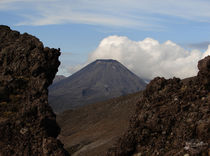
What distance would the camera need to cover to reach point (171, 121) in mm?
10805

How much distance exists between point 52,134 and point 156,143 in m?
3.60

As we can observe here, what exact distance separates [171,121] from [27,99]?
4.90 metres

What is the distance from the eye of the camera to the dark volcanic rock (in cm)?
1141

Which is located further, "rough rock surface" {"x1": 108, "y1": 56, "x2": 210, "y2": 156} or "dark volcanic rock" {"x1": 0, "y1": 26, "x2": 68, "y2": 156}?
"dark volcanic rock" {"x1": 0, "y1": 26, "x2": 68, "y2": 156}

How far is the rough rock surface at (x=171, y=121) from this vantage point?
392 inches

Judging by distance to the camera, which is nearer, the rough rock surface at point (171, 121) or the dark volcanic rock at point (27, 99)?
the rough rock surface at point (171, 121)

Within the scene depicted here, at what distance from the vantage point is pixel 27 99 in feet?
39.8

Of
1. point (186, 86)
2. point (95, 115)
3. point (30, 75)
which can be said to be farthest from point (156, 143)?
point (95, 115)

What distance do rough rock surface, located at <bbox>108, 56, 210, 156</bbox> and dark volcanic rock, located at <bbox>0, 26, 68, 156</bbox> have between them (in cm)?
222

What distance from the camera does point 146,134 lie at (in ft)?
36.1

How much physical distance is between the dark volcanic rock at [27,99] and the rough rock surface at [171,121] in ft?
7.28

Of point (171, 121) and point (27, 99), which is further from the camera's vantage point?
point (27, 99)

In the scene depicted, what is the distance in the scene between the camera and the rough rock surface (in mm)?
9953

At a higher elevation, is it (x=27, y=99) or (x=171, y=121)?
(x=27, y=99)
